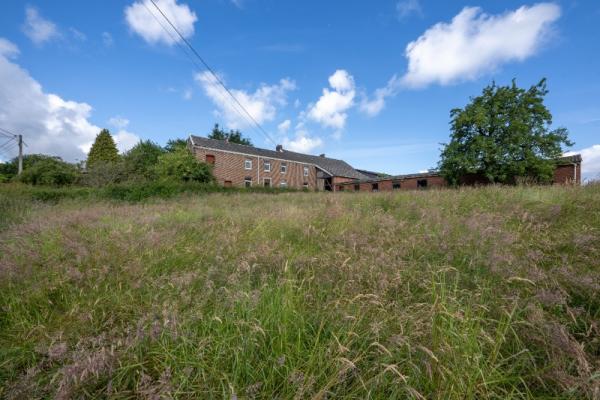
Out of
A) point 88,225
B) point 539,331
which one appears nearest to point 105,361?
point 539,331

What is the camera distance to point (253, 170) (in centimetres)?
3703

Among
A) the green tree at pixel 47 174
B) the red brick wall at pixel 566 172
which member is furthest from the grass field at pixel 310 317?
the green tree at pixel 47 174

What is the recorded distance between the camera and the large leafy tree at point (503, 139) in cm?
2288

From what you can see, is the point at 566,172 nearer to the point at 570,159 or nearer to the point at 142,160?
the point at 570,159

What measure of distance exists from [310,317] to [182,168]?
27467 mm

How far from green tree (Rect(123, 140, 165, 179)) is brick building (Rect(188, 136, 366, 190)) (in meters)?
7.27

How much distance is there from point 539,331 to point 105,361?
2.58 m

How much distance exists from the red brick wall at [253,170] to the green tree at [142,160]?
24.9 feet

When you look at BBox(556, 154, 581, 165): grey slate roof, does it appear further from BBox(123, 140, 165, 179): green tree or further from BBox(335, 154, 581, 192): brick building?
BBox(123, 140, 165, 179): green tree

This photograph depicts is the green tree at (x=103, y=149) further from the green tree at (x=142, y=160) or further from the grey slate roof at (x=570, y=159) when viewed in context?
the grey slate roof at (x=570, y=159)

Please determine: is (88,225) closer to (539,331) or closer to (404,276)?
(404,276)

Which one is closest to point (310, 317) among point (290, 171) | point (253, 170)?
point (253, 170)

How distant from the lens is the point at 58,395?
3.93 feet

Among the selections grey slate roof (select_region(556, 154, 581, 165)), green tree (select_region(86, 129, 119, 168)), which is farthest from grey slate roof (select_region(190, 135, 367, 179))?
grey slate roof (select_region(556, 154, 581, 165))
